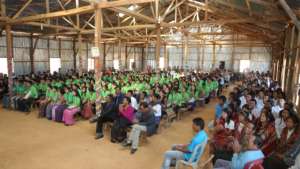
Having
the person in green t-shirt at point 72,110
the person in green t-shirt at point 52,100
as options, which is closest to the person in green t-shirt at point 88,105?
the person in green t-shirt at point 72,110

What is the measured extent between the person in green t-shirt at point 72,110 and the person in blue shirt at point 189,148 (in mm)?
4096

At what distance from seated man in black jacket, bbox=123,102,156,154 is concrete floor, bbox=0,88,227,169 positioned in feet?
0.62

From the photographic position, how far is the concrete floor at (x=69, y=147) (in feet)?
13.9

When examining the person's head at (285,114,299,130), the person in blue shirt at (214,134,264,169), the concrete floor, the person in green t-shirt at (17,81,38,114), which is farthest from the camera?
the person in green t-shirt at (17,81,38,114)

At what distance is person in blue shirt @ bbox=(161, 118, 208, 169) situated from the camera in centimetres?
327

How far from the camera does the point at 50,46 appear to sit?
16234mm

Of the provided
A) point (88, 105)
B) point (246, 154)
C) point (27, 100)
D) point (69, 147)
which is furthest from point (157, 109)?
point (27, 100)

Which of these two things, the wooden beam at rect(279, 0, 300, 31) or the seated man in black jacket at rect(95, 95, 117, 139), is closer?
the wooden beam at rect(279, 0, 300, 31)

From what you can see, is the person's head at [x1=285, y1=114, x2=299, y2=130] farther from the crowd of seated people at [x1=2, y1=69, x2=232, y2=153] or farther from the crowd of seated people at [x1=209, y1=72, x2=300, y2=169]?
the crowd of seated people at [x1=2, y1=69, x2=232, y2=153]

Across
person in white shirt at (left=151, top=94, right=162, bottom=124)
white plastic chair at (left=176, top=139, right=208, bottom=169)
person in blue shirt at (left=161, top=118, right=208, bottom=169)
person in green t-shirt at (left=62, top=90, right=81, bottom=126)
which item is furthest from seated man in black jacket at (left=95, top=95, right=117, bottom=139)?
white plastic chair at (left=176, top=139, right=208, bottom=169)

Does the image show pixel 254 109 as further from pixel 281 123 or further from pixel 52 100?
pixel 52 100

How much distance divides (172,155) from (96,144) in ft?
7.81

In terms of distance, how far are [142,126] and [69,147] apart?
174 cm

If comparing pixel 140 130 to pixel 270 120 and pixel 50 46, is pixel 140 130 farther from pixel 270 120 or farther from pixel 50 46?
pixel 50 46
